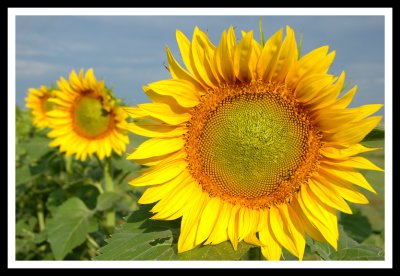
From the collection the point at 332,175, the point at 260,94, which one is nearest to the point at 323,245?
the point at 332,175

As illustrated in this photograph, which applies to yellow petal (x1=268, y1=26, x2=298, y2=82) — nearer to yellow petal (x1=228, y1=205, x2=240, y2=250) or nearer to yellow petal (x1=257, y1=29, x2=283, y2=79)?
yellow petal (x1=257, y1=29, x2=283, y2=79)

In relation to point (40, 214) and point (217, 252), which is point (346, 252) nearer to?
point (217, 252)

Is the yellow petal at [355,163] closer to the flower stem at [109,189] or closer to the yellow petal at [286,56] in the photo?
the yellow petal at [286,56]

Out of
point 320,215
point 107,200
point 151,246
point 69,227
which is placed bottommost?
point 69,227

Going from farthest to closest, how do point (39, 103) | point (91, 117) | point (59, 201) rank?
point (39, 103)
point (59, 201)
point (91, 117)

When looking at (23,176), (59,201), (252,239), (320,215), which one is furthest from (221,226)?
(23,176)

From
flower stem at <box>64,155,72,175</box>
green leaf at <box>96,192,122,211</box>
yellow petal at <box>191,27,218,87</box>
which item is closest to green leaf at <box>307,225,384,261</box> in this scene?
yellow petal at <box>191,27,218,87</box>
